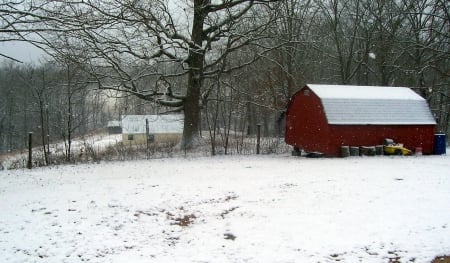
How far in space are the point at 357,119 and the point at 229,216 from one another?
10856mm

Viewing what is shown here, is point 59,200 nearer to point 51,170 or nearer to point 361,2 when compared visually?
point 51,170

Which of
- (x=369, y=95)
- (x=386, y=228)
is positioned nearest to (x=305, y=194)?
(x=386, y=228)

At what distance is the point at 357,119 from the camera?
16891mm

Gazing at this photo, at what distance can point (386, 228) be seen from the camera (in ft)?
22.5

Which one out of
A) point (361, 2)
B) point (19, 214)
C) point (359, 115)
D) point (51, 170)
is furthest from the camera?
point (361, 2)

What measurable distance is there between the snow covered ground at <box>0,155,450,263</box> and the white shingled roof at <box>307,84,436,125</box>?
486cm

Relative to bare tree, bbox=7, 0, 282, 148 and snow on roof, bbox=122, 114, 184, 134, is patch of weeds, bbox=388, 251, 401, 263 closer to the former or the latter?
bare tree, bbox=7, 0, 282, 148

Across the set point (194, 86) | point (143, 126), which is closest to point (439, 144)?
point (194, 86)

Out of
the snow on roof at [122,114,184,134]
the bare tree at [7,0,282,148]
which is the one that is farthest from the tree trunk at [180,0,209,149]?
the snow on roof at [122,114,184,134]

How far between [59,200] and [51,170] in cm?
553

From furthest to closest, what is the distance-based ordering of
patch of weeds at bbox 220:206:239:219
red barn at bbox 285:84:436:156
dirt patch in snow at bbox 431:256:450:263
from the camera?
1. red barn at bbox 285:84:436:156
2. patch of weeds at bbox 220:206:239:219
3. dirt patch in snow at bbox 431:256:450:263

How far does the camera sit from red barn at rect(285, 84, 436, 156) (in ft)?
54.6

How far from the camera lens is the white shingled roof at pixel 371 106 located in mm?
16828

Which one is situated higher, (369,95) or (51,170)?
(369,95)
